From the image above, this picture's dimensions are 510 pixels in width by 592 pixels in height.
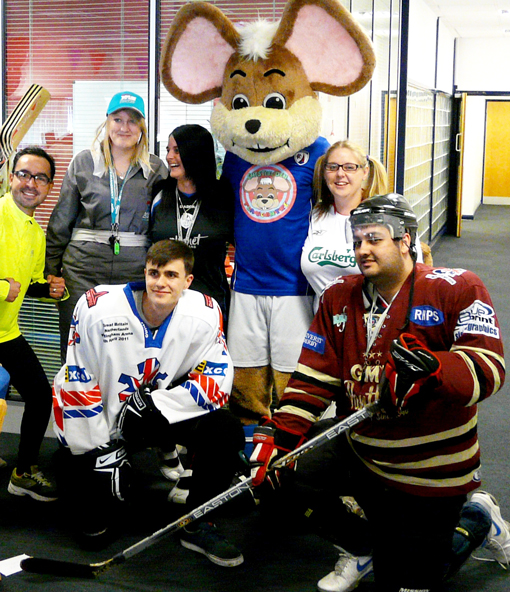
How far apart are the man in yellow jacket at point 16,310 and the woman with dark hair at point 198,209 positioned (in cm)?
46

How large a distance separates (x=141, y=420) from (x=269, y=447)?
25.2 inches

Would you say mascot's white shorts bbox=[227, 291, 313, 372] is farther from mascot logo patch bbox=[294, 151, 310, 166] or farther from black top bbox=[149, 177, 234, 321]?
mascot logo patch bbox=[294, 151, 310, 166]

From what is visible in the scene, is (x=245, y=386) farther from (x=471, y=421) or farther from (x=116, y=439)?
(x=471, y=421)

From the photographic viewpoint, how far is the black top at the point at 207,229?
278 cm

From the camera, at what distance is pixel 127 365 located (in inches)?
99.9

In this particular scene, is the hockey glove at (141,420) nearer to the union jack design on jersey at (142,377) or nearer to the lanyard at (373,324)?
the union jack design on jersey at (142,377)

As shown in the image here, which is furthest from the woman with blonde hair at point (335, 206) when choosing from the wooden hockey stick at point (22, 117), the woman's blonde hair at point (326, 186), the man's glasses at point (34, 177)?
the wooden hockey stick at point (22, 117)

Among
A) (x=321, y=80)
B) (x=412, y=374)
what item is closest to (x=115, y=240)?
(x=321, y=80)

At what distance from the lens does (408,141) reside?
5859 mm

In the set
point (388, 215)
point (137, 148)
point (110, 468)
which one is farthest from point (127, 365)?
point (388, 215)

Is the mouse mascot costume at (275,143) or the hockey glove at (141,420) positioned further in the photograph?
the mouse mascot costume at (275,143)

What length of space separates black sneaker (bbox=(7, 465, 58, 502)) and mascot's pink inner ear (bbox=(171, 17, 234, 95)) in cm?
151

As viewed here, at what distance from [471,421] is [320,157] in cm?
115

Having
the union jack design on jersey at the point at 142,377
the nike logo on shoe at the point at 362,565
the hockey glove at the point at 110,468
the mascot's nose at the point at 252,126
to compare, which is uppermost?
the mascot's nose at the point at 252,126
